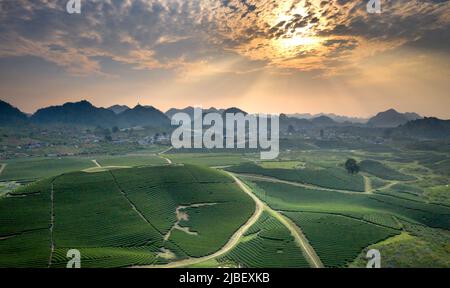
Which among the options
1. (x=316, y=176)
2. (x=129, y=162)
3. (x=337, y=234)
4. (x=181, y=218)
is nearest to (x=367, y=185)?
(x=316, y=176)

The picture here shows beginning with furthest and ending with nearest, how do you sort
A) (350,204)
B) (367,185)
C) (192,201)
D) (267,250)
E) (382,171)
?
(382,171)
(367,185)
(350,204)
(192,201)
(267,250)

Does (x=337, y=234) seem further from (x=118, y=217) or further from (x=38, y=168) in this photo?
(x=38, y=168)

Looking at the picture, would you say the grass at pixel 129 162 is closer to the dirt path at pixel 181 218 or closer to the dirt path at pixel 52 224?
the dirt path at pixel 52 224

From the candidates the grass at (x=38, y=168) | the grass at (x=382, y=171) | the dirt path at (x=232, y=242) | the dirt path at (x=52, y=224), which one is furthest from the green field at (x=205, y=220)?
the grass at (x=382, y=171)

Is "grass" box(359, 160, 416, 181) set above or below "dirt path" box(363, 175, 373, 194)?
above

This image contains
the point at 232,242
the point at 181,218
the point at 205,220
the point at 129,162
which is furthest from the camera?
the point at 129,162

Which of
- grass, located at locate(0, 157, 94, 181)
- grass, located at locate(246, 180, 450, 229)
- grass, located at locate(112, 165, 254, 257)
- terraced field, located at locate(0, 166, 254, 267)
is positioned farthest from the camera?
grass, located at locate(0, 157, 94, 181)

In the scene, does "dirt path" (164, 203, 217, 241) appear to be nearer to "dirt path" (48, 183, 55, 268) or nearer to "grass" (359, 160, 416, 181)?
"dirt path" (48, 183, 55, 268)

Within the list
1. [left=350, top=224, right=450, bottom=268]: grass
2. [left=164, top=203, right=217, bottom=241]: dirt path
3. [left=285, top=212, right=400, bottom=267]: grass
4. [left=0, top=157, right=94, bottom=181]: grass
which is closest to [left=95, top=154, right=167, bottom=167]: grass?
[left=0, top=157, right=94, bottom=181]: grass

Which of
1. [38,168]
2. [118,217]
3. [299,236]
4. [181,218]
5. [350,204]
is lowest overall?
[350,204]
